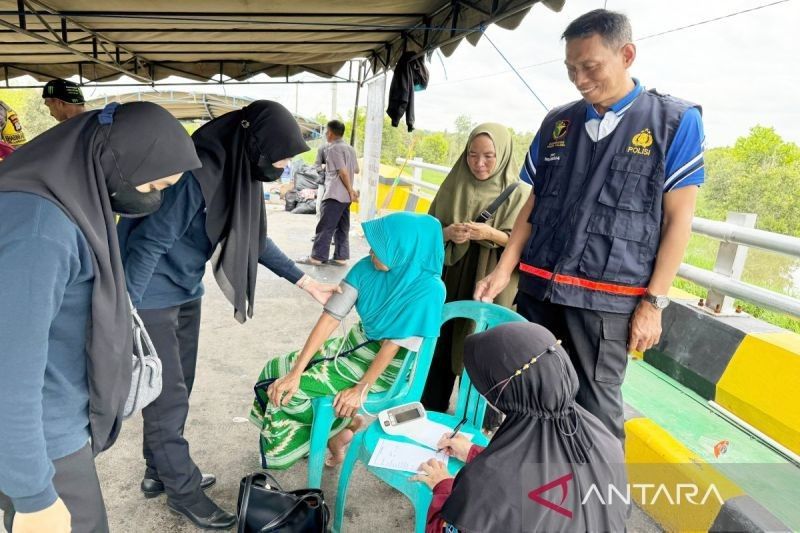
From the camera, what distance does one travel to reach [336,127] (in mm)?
6375

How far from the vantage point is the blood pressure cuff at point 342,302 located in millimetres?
2021

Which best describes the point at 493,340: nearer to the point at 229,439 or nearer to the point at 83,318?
the point at 83,318

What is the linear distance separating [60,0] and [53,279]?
3671 mm

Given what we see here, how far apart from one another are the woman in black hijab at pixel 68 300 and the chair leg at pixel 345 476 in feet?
2.64

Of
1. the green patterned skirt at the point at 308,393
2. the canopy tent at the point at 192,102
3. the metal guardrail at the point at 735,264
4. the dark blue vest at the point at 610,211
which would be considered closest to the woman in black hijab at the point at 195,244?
the green patterned skirt at the point at 308,393

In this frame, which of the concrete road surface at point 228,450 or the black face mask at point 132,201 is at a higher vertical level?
the black face mask at point 132,201

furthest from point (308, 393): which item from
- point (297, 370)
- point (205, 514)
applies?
point (205, 514)

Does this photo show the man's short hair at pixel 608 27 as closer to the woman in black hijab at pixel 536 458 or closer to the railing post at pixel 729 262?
the woman in black hijab at pixel 536 458

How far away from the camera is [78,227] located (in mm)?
1000

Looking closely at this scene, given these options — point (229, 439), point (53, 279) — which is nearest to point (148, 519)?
point (229, 439)

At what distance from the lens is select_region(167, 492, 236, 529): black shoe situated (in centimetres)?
193

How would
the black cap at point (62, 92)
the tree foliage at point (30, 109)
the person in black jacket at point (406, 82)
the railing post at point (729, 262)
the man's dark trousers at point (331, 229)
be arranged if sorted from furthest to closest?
the tree foliage at point (30, 109) < the man's dark trousers at point (331, 229) < the person in black jacket at point (406, 82) < the black cap at point (62, 92) < the railing post at point (729, 262)

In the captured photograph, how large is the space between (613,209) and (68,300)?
1530mm

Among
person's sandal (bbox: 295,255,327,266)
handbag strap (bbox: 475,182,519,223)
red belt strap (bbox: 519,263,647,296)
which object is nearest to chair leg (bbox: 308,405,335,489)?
red belt strap (bbox: 519,263,647,296)
